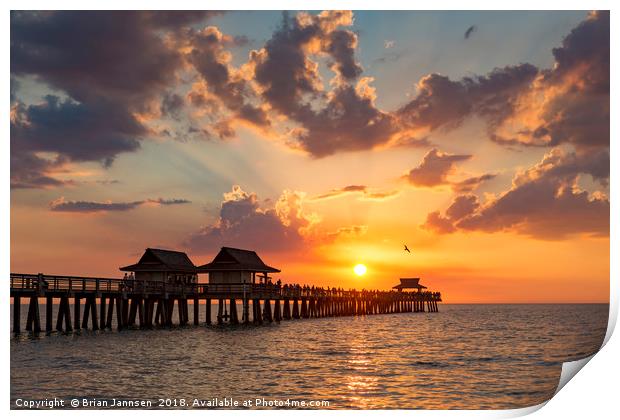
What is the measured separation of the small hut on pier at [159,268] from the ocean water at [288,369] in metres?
8.98

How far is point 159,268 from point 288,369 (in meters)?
28.9

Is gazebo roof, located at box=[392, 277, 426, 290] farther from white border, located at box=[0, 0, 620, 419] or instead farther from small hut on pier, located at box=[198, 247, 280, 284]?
white border, located at box=[0, 0, 620, 419]

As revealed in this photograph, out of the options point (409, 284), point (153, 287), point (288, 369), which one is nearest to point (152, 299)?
point (153, 287)

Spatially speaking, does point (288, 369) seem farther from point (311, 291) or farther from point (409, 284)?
point (409, 284)

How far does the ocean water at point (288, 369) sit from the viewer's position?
2666cm

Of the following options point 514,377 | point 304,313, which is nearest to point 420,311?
point 304,313

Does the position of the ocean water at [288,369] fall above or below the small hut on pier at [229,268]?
below

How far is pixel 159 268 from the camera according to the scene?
60.9 metres

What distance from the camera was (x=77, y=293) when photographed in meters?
47.9
